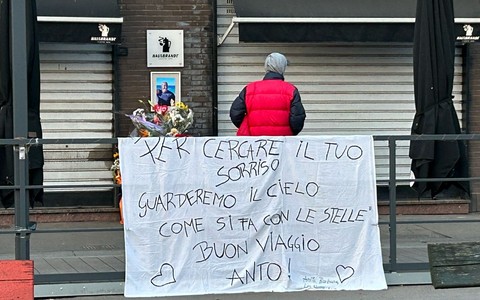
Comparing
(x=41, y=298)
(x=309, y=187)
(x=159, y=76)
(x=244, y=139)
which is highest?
(x=159, y=76)

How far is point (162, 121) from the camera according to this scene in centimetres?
855

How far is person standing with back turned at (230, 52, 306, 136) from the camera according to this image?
691cm

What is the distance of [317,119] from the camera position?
10.9 m

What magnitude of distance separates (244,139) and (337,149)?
2.60 feet

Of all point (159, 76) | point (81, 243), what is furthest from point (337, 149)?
point (159, 76)

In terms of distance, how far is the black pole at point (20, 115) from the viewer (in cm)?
602

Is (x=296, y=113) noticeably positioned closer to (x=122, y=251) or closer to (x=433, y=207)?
→ (x=122, y=251)

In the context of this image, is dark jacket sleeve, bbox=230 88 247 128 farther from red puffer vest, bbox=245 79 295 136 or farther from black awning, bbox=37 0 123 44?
black awning, bbox=37 0 123 44

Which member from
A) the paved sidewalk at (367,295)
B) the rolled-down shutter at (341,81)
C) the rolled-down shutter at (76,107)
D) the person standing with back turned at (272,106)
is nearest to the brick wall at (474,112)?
the rolled-down shutter at (341,81)

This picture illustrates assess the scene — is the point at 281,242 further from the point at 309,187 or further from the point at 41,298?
the point at 41,298

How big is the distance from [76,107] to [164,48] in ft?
4.64

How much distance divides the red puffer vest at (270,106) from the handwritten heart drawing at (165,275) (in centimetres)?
152

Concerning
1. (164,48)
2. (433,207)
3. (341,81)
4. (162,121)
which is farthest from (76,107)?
(433,207)

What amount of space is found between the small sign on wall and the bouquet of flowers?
169cm
